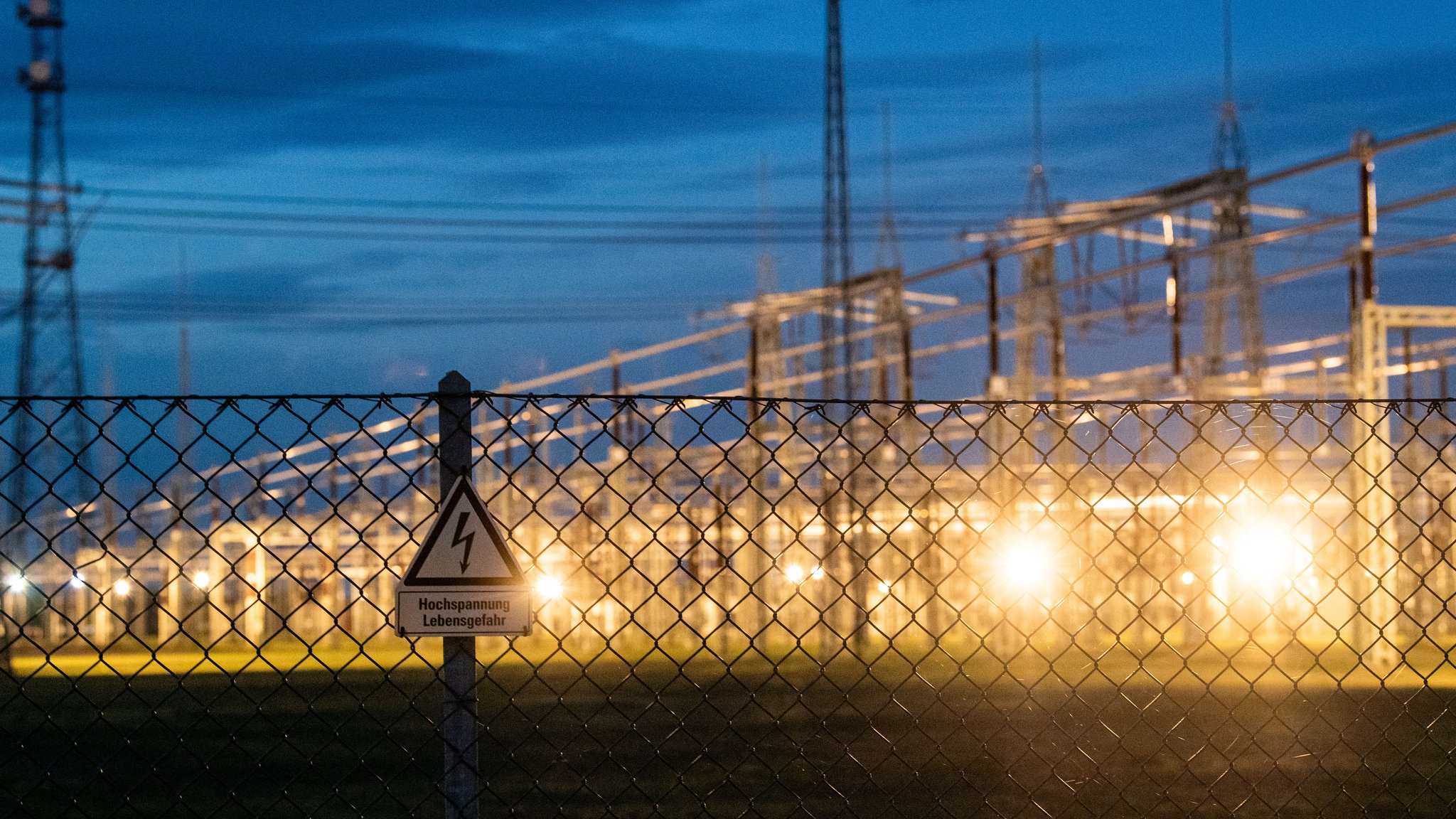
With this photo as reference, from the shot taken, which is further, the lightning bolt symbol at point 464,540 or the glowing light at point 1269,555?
the glowing light at point 1269,555

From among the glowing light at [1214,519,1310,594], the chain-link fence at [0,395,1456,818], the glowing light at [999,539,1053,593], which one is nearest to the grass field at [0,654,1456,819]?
the chain-link fence at [0,395,1456,818]

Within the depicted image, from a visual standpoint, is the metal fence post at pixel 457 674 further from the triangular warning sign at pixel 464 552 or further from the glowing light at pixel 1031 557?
the glowing light at pixel 1031 557

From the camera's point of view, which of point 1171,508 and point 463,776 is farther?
point 1171,508

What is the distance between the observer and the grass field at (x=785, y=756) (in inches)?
239

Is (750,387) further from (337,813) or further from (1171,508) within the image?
(337,813)

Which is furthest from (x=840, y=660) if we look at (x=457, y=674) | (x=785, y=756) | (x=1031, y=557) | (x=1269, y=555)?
(x=457, y=674)

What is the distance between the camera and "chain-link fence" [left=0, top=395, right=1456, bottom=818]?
Answer: 11.9 ft

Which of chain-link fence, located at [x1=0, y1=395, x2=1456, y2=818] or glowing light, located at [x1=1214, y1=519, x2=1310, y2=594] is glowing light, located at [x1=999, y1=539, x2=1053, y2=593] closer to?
chain-link fence, located at [x1=0, y1=395, x2=1456, y2=818]

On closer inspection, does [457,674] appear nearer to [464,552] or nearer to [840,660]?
[464,552]

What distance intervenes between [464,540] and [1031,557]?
1291 cm

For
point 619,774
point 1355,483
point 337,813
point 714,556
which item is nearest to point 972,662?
point 1355,483

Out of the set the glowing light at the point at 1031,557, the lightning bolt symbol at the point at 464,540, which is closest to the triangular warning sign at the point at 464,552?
the lightning bolt symbol at the point at 464,540

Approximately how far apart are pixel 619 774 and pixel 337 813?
1.52m

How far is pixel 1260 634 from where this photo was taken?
733 inches
